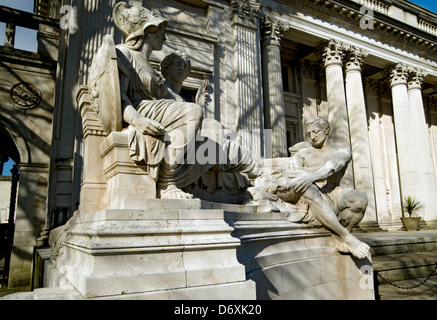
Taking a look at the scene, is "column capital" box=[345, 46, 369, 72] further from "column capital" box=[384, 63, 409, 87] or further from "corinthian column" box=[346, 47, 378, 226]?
"column capital" box=[384, 63, 409, 87]

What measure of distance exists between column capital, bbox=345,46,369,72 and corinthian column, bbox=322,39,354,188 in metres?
0.59

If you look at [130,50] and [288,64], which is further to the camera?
[288,64]

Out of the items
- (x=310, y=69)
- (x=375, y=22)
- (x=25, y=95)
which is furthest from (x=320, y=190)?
(x=310, y=69)

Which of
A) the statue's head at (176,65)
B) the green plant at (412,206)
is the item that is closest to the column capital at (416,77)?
the green plant at (412,206)

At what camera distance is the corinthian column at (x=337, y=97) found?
48.4 feet

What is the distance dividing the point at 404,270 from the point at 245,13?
10.7m

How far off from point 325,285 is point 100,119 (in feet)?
10.1

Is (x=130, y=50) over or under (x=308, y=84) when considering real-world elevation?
under

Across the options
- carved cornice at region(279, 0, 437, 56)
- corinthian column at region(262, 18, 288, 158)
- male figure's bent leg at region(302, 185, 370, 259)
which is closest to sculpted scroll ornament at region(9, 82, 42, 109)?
corinthian column at region(262, 18, 288, 158)

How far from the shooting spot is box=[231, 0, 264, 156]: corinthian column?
11.8m
